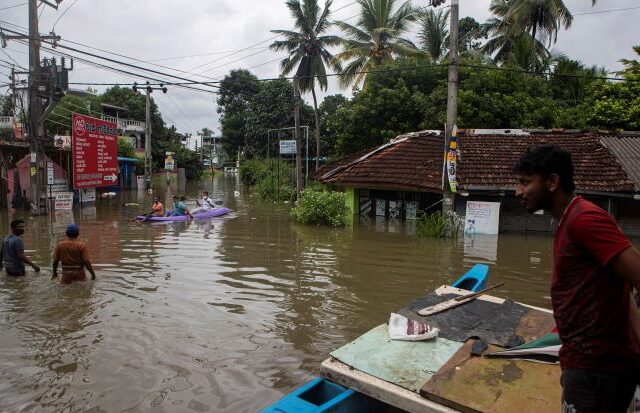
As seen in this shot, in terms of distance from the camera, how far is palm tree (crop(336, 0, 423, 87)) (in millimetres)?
29188

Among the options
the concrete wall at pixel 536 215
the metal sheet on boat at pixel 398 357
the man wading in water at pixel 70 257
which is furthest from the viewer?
the concrete wall at pixel 536 215

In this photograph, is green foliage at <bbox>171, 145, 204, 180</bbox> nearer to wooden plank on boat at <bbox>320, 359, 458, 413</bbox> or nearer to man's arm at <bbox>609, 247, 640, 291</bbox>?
wooden plank on boat at <bbox>320, 359, 458, 413</bbox>

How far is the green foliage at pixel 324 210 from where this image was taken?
18.0 metres

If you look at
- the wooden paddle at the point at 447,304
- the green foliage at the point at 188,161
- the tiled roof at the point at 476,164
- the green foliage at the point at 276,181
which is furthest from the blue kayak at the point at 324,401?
the green foliage at the point at 188,161

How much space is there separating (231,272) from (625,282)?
30.1 feet

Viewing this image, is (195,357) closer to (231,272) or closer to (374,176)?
(231,272)

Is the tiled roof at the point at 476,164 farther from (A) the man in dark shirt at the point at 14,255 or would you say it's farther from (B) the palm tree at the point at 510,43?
(A) the man in dark shirt at the point at 14,255

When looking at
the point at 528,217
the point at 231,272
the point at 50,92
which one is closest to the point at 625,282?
the point at 231,272

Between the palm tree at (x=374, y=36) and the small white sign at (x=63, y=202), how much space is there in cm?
1703

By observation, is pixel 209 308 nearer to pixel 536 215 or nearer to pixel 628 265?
pixel 628 265

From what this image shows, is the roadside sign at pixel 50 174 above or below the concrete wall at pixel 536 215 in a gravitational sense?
above

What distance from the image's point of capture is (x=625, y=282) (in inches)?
90.4

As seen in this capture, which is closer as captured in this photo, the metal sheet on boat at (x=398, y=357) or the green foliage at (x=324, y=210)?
the metal sheet on boat at (x=398, y=357)

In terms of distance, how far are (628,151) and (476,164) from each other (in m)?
5.84
